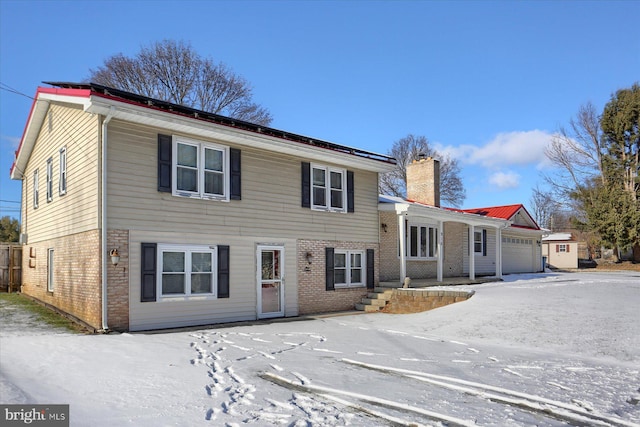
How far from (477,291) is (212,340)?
9.17 metres

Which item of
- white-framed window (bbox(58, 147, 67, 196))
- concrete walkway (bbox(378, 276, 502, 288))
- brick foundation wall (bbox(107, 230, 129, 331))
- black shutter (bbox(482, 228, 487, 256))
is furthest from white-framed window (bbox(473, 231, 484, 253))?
white-framed window (bbox(58, 147, 67, 196))

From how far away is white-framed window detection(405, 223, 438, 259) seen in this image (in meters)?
18.5

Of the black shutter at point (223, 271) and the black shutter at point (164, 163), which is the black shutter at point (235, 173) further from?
the black shutter at point (164, 163)

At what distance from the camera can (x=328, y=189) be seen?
580 inches

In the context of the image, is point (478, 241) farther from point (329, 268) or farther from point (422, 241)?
point (329, 268)

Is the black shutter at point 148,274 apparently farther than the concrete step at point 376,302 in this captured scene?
No

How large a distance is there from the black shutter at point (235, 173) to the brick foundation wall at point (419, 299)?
6.23 meters

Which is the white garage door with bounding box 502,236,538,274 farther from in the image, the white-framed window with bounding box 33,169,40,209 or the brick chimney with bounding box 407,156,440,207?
the white-framed window with bounding box 33,169,40,209

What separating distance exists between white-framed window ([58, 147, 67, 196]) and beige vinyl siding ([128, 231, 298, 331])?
3761mm

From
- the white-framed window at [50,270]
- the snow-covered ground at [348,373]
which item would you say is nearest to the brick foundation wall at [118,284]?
the snow-covered ground at [348,373]

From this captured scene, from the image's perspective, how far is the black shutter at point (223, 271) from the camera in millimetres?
11711

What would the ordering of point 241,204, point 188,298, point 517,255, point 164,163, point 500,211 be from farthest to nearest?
point 517,255 < point 500,211 < point 241,204 < point 188,298 < point 164,163

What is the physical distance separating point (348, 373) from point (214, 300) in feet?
19.3

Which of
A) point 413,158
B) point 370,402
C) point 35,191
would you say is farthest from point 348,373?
point 413,158
